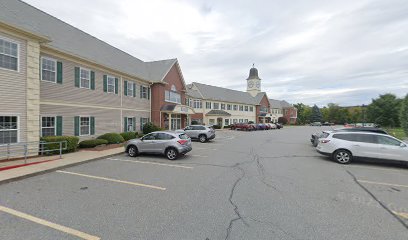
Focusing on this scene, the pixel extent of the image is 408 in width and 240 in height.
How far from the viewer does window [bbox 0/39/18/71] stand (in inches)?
370

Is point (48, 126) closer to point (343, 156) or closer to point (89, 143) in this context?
point (89, 143)

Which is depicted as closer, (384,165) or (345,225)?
(345,225)

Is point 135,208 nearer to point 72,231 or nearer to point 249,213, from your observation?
point 72,231

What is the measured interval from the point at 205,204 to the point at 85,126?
13.4 metres

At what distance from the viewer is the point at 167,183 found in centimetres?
678

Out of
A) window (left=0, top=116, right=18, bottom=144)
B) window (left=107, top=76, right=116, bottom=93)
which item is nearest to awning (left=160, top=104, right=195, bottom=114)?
window (left=107, top=76, right=116, bottom=93)

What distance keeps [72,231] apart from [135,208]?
131 centimetres

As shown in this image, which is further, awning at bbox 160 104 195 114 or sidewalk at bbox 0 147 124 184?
awning at bbox 160 104 195 114

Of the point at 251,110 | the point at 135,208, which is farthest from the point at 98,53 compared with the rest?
the point at 251,110

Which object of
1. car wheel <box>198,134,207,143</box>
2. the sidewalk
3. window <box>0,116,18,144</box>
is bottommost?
the sidewalk

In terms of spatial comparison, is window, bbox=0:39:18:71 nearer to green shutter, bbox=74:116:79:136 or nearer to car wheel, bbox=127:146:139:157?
green shutter, bbox=74:116:79:136

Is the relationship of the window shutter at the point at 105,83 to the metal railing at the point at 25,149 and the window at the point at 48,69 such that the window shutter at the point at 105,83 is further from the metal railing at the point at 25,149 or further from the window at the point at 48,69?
the metal railing at the point at 25,149

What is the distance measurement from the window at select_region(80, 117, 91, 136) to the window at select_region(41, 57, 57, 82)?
3.43m

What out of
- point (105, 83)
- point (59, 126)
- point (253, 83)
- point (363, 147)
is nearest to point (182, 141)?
point (59, 126)
